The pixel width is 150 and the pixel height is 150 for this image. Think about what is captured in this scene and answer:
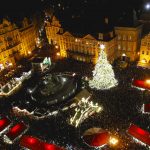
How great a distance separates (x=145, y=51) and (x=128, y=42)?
5167 millimetres

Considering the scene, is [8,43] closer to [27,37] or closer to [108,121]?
[27,37]

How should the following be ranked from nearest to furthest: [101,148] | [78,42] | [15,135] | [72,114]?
[101,148], [15,135], [72,114], [78,42]

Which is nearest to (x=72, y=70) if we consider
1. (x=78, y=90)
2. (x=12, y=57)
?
(x=78, y=90)

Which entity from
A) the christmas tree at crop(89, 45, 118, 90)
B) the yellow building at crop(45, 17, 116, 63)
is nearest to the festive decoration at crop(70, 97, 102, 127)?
the christmas tree at crop(89, 45, 118, 90)

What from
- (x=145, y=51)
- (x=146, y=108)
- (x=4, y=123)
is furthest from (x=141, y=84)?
(x=4, y=123)

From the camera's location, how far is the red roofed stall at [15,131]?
42.3m

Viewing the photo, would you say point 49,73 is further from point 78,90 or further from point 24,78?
point 78,90

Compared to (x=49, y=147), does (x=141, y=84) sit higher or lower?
higher

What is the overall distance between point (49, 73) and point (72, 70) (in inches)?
255

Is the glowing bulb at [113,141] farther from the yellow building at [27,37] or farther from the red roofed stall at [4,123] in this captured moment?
the yellow building at [27,37]

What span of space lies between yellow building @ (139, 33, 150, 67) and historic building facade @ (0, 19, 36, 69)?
3590cm

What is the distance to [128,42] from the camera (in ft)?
208

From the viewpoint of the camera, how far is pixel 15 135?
42.6 m

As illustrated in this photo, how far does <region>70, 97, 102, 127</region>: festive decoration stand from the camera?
4466 cm
